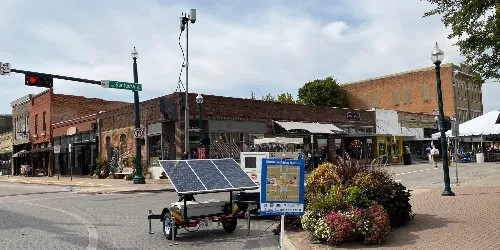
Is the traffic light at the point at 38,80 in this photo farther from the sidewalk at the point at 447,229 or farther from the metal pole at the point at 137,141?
the sidewalk at the point at 447,229

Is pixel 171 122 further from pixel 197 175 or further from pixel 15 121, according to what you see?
pixel 15 121

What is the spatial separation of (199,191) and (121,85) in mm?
15768

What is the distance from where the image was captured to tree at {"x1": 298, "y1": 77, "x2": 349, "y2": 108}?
217ft

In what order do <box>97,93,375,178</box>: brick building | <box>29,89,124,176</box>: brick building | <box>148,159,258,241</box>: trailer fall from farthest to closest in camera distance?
<box>29,89,124,176</box>: brick building
<box>97,93,375,178</box>: brick building
<box>148,159,258,241</box>: trailer

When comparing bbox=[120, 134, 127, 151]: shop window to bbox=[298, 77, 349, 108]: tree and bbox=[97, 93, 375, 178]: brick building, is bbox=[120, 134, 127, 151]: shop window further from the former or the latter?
bbox=[298, 77, 349, 108]: tree

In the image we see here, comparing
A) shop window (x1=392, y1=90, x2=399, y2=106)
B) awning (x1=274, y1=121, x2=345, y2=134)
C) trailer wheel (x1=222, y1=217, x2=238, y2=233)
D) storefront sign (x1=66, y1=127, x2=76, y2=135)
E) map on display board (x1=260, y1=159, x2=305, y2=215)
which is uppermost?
shop window (x1=392, y1=90, x2=399, y2=106)

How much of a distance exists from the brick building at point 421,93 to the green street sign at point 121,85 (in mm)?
44120

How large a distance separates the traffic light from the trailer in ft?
41.6

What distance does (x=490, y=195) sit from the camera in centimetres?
1334

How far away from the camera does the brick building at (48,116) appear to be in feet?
141

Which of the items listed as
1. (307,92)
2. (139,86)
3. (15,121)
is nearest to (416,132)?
(307,92)

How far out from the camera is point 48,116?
43250 mm

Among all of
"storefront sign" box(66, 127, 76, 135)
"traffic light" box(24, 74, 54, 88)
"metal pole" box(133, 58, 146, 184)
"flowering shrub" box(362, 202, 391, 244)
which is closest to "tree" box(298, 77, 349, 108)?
"storefront sign" box(66, 127, 76, 135)

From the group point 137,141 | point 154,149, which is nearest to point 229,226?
point 137,141
